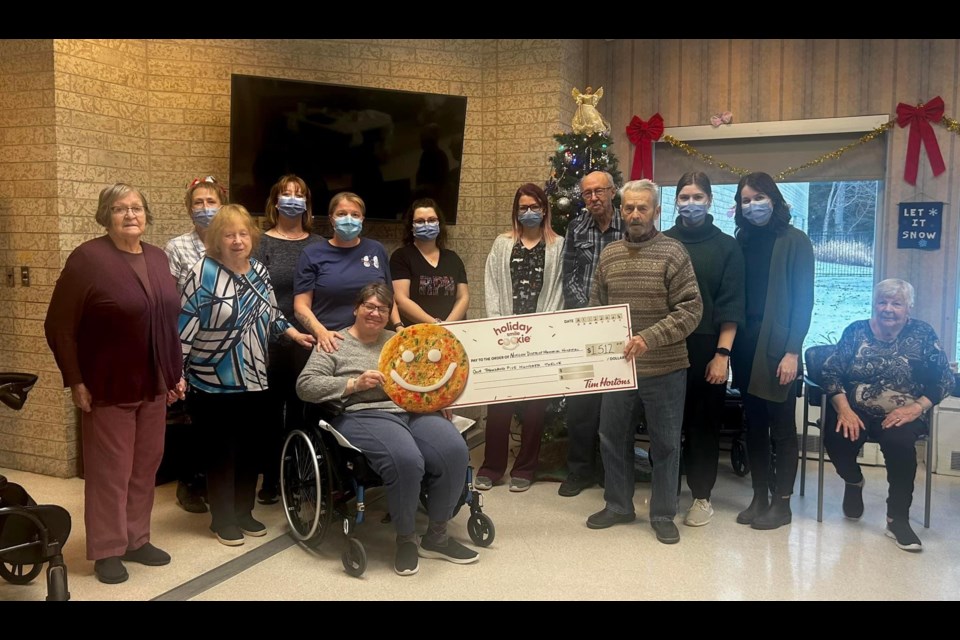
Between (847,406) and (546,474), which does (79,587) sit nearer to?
(546,474)

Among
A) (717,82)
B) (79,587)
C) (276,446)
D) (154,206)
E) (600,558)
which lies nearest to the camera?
(79,587)

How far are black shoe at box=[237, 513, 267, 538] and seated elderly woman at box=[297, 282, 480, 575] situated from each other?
2.25 ft

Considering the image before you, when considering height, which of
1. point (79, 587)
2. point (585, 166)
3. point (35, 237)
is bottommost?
point (79, 587)

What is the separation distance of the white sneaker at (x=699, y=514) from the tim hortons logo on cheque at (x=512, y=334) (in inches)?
45.6

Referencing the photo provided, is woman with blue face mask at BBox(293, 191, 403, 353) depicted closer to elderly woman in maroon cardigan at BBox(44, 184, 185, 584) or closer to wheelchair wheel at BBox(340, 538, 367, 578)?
elderly woman in maroon cardigan at BBox(44, 184, 185, 584)

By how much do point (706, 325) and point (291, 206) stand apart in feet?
6.60

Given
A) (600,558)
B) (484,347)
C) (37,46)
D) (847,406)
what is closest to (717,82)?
(847,406)

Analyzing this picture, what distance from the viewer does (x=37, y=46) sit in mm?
3949

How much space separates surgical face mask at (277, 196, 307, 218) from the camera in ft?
11.9

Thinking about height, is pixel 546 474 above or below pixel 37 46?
below

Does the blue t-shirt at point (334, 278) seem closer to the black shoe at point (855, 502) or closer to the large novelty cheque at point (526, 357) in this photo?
the large novelty cheque at point (526, 357)

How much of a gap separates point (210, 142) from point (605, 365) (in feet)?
9.53

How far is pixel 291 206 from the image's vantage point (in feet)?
12.0

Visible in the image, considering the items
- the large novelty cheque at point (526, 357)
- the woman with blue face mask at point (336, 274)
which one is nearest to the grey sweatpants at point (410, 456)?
the large novelty cheque at point (526, 357)
